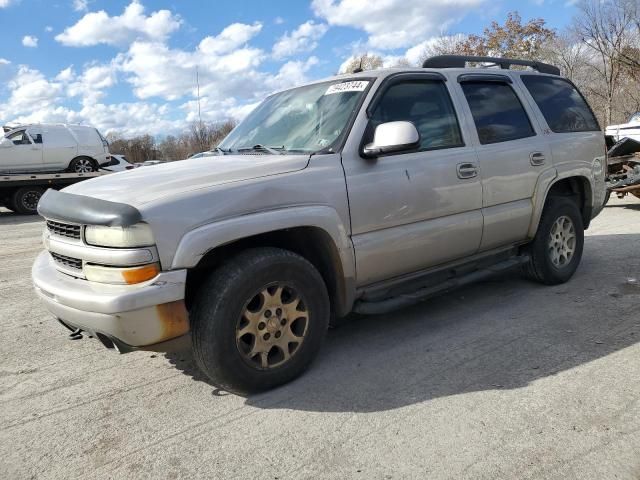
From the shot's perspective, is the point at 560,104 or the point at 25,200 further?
the point at 25,200

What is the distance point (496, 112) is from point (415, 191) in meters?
1.37

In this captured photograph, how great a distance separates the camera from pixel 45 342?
3990 mm

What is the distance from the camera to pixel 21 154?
1566cm

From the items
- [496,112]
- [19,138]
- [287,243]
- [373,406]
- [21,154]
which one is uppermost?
[19,138]

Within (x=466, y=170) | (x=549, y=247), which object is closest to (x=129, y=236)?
(x=466, y=170)

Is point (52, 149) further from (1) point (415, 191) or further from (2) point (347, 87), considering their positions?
(1) point (415, 191)

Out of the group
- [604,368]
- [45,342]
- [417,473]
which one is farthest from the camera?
[45,342]

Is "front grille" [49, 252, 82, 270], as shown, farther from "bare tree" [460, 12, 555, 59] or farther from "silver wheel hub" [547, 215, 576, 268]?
"bare tree" [460, 12, 555, 59]

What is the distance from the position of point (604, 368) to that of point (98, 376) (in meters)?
3.23

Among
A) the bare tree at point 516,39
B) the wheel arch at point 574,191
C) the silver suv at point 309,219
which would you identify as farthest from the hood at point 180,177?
the bare tree at point 516,39

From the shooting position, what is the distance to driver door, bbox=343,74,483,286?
333 cm

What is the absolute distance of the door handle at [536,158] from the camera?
174 inches

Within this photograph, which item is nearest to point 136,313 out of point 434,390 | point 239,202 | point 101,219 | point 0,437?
point 101,219

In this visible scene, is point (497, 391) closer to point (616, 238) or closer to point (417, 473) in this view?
point (417, 473)
